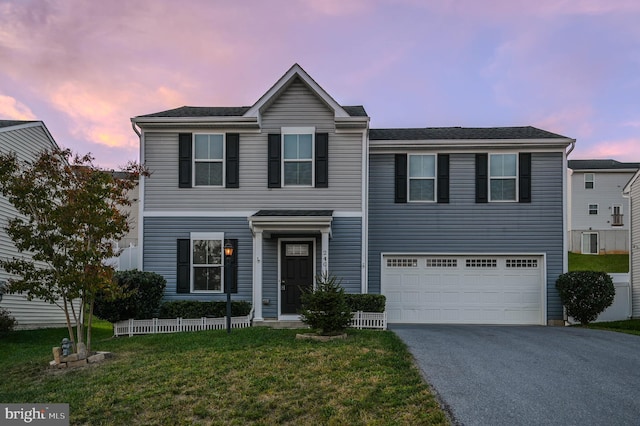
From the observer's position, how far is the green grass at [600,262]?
33.1m

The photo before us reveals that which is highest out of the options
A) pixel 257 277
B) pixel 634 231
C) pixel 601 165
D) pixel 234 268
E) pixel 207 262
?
pixel 601 165

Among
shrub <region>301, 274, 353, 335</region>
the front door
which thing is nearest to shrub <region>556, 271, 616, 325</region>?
the front door

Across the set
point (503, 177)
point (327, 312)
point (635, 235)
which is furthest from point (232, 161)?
point (635, 235)

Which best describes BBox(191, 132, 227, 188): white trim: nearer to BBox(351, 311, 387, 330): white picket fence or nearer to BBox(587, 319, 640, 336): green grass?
BBox(351, 311, 387, 330): white picket fence

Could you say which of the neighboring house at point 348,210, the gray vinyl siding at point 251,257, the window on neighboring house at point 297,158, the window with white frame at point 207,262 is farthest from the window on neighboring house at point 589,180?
the window with white frame at point 207,262

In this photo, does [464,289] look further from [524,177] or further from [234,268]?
[234,268]

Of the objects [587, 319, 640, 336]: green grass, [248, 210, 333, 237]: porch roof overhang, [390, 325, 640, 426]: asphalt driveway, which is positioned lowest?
[587, 319, 640, 336]: green grass

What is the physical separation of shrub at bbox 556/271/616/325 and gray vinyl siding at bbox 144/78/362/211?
21.3 ft

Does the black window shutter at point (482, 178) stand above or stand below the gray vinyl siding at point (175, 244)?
above

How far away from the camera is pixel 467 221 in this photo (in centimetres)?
1681

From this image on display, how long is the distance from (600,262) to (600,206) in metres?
4.51

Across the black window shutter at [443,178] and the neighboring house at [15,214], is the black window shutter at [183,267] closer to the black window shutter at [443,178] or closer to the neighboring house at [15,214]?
the neighboring house at [15,214]

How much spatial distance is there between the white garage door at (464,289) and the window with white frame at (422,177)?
1835mm

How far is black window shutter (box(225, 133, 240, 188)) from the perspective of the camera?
51.1 ft
